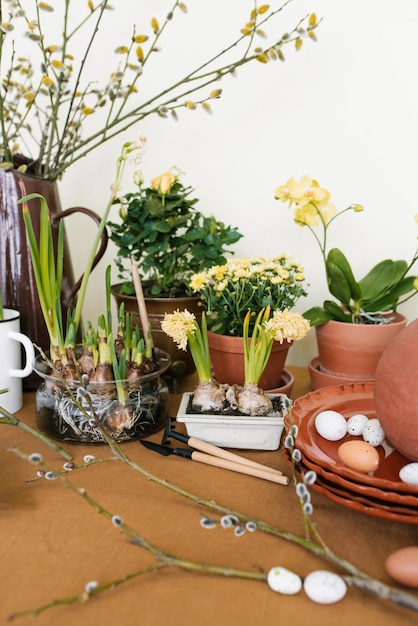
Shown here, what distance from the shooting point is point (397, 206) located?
1014mm

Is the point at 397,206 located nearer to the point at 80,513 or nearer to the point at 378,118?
the point at 378,118

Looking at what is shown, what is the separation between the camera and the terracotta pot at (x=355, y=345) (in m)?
0.87

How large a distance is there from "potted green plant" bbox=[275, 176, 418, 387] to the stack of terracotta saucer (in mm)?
120

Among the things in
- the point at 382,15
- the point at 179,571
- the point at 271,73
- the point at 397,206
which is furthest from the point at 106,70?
the point at 179,571

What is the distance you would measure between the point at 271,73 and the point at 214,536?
2.79ft

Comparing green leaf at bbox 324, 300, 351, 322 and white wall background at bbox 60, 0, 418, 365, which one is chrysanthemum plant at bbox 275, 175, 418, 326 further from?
white wall background at bbox 60, 0, 418, 365

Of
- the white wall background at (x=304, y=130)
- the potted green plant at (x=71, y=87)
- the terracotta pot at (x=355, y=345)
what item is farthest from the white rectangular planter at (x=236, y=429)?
the white wall background at (x=304, y=130)

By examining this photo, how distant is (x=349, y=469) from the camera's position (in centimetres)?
54

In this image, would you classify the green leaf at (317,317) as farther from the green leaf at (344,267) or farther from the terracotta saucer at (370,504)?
the terracotta saucer at (370,504)

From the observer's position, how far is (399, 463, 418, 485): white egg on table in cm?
55

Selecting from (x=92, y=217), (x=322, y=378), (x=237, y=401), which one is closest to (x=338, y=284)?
(x=322, y=378)

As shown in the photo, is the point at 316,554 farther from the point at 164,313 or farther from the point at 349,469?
the point at 164,313

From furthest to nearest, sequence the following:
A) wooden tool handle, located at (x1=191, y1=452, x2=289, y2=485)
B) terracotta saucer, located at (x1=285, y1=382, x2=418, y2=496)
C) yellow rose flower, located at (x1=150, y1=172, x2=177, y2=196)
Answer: yellow rose flower, located at (x1=150, y1=172, x2=177, y2=196) < wooden tool handle, located at (x1=191, y1=452, x2=289, y2=485) < terracotta saucer, located at (x1=285, y1=382, x2=418, y2=496)

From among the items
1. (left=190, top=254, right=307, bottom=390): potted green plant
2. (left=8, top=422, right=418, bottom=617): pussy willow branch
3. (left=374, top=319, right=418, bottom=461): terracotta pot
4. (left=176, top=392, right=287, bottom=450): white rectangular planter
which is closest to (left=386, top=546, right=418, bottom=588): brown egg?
(left=8, top=422, right=418, bottom=617): pussy willow branch
